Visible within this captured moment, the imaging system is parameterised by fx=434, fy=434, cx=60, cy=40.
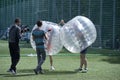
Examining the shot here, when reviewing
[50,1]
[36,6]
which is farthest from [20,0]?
[50,1]

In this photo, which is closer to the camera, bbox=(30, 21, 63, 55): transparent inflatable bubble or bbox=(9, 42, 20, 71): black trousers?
bbox=(9, 42, 20, 71): black trousers

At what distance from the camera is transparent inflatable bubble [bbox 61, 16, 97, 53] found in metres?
16.2

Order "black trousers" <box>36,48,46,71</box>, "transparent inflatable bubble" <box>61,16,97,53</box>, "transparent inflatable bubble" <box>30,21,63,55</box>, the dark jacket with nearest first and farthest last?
the dark jacket, "black trousers" <box>36,48,46,71</box>, "transparent inflatable bubble" <box>61,16,97,53</box>, "transparent inflatable bubble" <box>30,21,63,55</box>

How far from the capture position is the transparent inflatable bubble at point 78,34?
53.1 ft

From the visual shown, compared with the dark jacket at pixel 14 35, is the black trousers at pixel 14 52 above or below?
below

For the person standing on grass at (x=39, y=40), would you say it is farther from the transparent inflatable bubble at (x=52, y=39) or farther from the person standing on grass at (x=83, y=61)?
the person standing on grass at (x=83, y=61)

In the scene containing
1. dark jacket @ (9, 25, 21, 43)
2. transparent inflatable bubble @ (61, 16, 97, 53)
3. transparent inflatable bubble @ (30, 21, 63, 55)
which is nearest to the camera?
dark jacket @ (9, 25, 21, 43)

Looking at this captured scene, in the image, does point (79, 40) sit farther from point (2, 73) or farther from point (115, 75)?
point (2, 73)

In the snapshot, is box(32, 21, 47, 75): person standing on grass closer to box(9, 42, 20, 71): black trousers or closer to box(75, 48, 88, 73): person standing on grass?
box(9, 42, 20, 71): black trousers

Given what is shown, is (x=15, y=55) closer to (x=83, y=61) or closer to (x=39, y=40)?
(x=39, y=40)

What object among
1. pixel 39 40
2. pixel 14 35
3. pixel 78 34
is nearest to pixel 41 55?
pixel 39 40

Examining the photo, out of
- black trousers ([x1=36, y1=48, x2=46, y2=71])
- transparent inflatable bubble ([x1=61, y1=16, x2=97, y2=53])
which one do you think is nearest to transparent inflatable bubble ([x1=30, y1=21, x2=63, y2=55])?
transparent inflatable bubble ([x1=61, y1=16, x2=97, y2=53])

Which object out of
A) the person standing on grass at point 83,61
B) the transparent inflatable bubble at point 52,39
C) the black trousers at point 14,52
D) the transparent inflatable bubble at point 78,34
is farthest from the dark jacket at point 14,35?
the person standing on grass at point 83,61

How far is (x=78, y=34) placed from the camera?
16.2 meters
